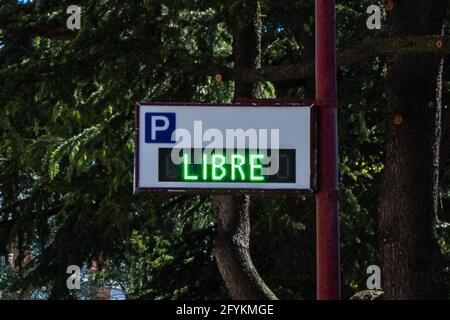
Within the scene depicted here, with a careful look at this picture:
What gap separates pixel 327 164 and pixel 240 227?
200 inches

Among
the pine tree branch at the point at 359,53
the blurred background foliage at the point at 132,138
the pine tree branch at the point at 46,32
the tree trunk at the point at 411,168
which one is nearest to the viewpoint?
the pine tree branch at the point at 359,53

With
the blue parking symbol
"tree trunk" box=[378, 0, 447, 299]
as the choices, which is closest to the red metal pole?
the blue parking symbol

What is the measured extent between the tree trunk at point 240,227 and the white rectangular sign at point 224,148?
14.8 ft

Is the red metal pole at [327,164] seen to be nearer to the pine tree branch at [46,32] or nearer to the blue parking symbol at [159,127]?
the blue parking symbol at [159,127]

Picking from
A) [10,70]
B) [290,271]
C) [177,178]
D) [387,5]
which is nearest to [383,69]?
[387,5]

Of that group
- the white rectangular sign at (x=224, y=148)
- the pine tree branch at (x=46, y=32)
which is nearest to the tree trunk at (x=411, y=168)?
the pine tree branch at (x=46, y=32)

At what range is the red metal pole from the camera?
5.62m

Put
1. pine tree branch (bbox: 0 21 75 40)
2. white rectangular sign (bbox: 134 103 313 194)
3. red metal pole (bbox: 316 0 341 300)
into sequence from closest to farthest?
1. red metal pole (bbox: 316 0 341 300)
2. white rectangular sign (bbox: 134 103 313 194)
3. pine tree branch (bbox: 0 21 75 40)

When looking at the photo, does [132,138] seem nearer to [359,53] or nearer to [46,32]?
[46,32]

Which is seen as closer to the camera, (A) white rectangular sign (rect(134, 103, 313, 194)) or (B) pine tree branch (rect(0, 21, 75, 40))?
(A) white rectangular sign (rect(134, 103, 313, 194))

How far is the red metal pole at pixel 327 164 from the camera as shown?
5.62 meters

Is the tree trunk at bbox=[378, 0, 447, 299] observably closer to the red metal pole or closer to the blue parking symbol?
the red metal pole

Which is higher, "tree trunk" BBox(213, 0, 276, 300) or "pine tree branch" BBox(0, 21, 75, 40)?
"pine tree branch" BBox(0, 21, 75, 40)

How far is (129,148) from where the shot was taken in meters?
10.4
